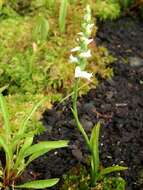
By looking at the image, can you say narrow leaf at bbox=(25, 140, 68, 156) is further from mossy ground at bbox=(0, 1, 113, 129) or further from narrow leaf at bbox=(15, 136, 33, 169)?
mossy ground at bbox=(0, 1, 113, 129)

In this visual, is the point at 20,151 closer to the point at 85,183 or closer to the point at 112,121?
the point at 85,183

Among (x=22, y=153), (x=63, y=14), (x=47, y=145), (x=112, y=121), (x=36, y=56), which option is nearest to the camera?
(x=47, y=145)

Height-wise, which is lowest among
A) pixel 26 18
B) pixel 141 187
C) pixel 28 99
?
pixel 141 187

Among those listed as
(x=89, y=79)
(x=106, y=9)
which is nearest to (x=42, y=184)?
(x=89, y=79)

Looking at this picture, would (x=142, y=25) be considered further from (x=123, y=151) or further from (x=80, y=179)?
(x=80, y=179)

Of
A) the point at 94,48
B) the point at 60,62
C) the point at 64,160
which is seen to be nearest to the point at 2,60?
the point at 60,62

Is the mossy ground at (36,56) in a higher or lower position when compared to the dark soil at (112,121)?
higher

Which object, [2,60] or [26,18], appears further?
[26,18]

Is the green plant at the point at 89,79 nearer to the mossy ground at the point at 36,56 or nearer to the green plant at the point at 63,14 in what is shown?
the mossy ground at the point at 36,56

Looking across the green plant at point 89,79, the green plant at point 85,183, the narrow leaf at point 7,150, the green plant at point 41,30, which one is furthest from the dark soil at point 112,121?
the green plant at point 41,30
